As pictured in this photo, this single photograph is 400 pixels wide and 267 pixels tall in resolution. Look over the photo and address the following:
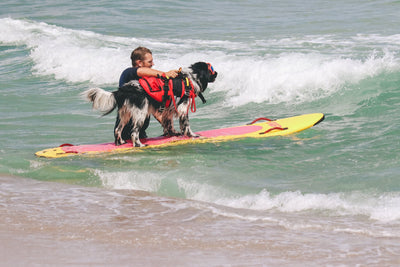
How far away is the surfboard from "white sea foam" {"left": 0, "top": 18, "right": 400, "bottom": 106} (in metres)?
2.81

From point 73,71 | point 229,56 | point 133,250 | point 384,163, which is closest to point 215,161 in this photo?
point 384,163

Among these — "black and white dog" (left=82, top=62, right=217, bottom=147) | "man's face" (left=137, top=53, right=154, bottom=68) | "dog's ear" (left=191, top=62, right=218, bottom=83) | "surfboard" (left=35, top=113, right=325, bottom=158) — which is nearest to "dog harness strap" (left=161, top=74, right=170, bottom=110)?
"black and white dog" (left=82, top=62, right=217, bottom=147)

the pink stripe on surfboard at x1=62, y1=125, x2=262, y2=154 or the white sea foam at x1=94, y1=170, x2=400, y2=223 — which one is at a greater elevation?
the pink stripe on surfboard at x1=62, y1=125, x2=262, y2=154

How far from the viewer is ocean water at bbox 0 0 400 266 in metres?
3.55

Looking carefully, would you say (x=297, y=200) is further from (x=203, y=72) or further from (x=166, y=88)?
(x=203, y=72)

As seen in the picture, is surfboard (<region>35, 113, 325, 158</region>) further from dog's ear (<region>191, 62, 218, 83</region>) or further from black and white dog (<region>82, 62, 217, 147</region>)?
dog's ear (<region>191, 62, 218, 83</region>)

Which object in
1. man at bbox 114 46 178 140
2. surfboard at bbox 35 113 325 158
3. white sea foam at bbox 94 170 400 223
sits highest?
man at bbox 114 46 178 140

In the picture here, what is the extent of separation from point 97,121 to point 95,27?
1142cm

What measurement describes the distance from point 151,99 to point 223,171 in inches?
52.5

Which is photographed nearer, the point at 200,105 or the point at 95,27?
the point at 200,105

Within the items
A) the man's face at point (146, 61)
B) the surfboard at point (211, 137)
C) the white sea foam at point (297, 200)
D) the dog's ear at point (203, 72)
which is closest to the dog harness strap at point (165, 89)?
the man's face at point (146, 61)

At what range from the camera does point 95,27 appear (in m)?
19.8

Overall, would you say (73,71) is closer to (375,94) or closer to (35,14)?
(375,94)

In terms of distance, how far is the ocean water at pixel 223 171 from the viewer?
3551 millimetres
